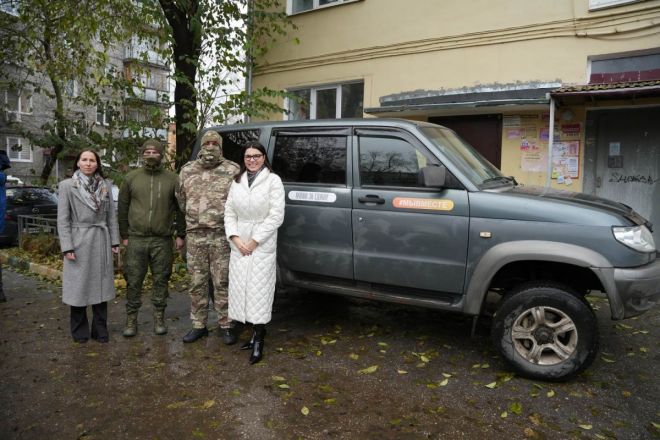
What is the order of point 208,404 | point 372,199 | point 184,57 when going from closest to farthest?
point 208,404
point 372,199
point 184,57

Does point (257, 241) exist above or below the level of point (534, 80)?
below

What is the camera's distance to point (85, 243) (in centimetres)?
455

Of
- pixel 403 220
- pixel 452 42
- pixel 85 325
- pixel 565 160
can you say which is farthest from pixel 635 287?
pixel 452 42

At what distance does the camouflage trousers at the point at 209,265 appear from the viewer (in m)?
4.56

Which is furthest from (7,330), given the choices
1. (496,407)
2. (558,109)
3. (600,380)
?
(558,109)

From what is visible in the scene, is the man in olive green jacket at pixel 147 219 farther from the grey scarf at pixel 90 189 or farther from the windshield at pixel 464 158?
the windshield at pixel 464 158

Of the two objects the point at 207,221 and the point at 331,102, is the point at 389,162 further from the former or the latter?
the point at 331,102

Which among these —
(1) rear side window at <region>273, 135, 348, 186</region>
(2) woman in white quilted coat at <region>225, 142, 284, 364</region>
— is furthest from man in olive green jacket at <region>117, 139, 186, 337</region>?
(1) rear side window at <region>273, 135, 348, 186</region>

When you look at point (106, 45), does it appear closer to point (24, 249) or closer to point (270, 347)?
point (24, 249)

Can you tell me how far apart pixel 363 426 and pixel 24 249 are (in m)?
8.86

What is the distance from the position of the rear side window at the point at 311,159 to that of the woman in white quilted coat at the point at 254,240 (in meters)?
0.54

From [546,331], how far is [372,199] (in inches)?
68.9

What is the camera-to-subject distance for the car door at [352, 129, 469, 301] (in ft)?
13.1

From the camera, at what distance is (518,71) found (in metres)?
8.34
